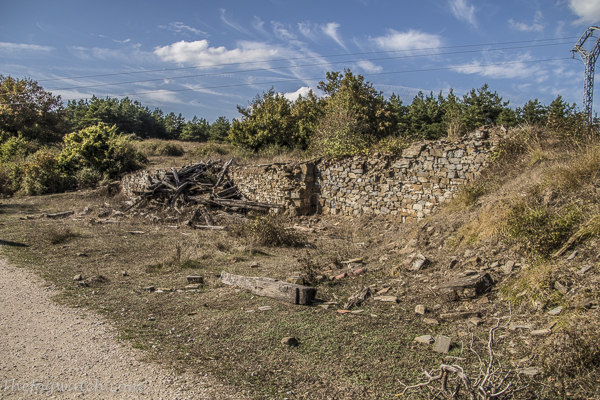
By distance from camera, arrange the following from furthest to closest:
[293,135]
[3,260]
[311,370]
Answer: [293,135] < [3,260] < [311,370]

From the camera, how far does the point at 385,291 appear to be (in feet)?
17.1

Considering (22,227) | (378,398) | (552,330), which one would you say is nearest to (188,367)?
(378,398)

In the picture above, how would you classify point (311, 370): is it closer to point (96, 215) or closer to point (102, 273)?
point (102, 273)

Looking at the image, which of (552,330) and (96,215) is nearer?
(552,330)

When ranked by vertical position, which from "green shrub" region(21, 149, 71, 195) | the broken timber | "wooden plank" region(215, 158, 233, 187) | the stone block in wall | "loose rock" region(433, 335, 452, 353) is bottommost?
the broken timber

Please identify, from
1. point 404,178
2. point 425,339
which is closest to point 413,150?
point 404,178

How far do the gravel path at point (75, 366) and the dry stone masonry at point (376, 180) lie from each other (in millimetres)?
8120

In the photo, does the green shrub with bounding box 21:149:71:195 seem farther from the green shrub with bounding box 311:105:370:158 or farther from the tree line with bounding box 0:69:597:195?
the green shrub with bounding box 311:105:370:158

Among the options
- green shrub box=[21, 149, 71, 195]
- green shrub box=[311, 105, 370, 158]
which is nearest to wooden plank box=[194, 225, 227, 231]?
green shrub box=[311, 105, 370, 158]

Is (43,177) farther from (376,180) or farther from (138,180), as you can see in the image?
(376,180)

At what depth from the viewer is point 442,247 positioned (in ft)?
21.1

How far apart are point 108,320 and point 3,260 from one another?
15.3 feet

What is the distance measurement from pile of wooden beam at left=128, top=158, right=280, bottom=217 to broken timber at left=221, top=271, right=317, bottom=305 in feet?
26.3

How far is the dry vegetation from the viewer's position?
305cm
